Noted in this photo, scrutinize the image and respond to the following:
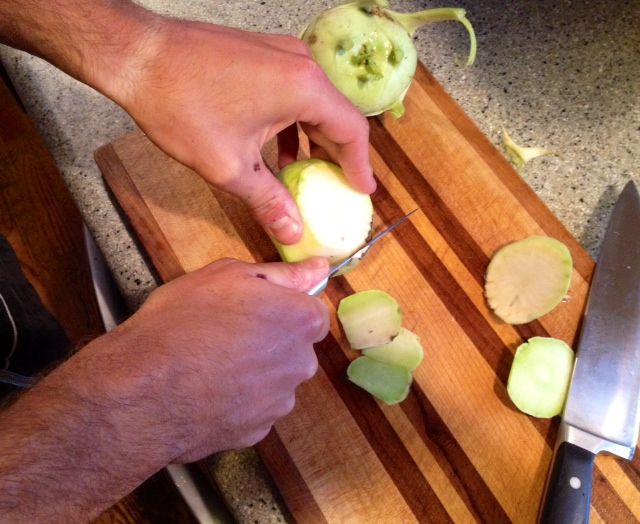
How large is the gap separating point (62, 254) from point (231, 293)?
1194mm

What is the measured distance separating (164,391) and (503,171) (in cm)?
72

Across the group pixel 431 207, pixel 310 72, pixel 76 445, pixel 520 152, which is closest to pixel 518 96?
pixel 520 152

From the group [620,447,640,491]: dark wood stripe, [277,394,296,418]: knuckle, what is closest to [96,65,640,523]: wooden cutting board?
[620,447,640,491]: dark wood stripe

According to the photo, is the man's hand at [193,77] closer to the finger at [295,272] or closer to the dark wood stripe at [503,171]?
the finger at [295,272]

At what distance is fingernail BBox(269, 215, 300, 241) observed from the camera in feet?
2.92

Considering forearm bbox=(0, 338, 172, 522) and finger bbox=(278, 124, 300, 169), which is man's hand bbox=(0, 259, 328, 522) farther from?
finger bbox=(278, 124, 300, 169)

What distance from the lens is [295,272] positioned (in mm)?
880

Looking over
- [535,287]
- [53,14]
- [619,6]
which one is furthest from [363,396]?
[619,6]

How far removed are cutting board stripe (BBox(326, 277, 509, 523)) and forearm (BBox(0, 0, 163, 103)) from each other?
572mm

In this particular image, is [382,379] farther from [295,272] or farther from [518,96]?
[518,96]

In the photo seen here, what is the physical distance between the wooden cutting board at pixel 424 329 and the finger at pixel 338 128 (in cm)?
15

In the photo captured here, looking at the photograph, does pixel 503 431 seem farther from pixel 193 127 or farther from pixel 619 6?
pixel 619 6

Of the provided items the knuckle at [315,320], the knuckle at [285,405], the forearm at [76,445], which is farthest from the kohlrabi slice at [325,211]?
the forearm at [76,445]

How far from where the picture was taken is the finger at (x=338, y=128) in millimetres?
814
